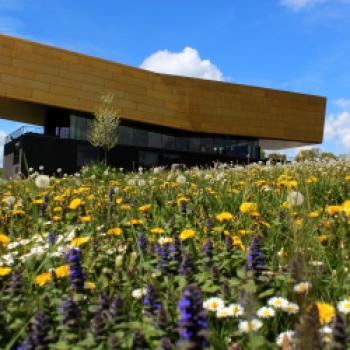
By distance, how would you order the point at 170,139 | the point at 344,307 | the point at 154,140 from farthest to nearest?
the point at 170,139 → the point at 154,140 → the point at 344,307

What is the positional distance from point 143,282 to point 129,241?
0.87 meters

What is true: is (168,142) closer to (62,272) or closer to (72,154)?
(72,154)

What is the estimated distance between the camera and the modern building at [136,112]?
114 ft

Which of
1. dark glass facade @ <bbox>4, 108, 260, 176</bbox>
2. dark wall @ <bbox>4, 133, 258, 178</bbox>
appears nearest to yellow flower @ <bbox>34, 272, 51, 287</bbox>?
dark wall @ <bbox>4, 133, 258, 178</bbox>

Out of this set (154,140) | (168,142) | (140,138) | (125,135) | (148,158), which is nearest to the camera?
(125,135)

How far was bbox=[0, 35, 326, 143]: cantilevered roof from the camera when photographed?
33.9 m

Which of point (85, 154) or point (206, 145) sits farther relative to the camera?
point (206, 145)

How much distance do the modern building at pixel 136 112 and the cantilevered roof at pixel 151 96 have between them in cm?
8

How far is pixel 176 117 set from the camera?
144 feet

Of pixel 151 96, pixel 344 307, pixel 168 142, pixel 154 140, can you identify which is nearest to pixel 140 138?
pixel 154 140

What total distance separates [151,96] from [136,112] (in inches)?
112

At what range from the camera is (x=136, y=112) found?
40281mm

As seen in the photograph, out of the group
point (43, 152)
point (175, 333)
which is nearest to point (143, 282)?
point (175, 333)

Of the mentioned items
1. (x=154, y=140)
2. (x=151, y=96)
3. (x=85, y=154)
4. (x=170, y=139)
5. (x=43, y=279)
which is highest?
(x=151, y=96)
